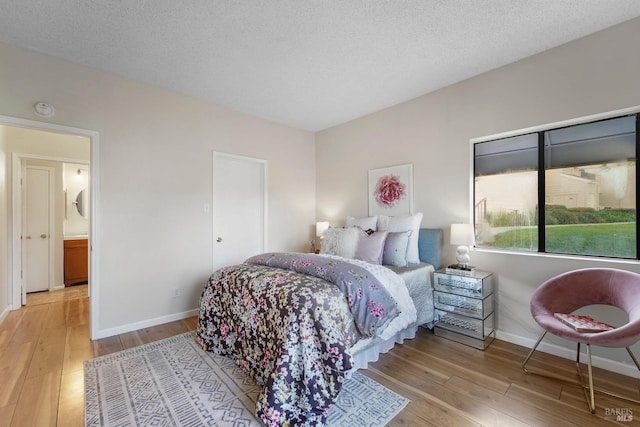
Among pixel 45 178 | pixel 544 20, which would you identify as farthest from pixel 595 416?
pixel 45 178

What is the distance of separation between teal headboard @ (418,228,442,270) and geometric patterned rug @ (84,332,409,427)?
4.93 feet

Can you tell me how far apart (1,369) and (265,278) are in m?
2.18

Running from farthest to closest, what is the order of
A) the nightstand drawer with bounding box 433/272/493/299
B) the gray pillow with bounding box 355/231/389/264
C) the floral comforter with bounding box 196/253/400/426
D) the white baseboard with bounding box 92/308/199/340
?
the gray pillow with bounding box 355/231/389/264 < the white baseboard with bounding box 92/308/199/340 < the nightstand drawer with bounding box 433/272/493/299 < the floral comforter with bounding box 196/253/400/426

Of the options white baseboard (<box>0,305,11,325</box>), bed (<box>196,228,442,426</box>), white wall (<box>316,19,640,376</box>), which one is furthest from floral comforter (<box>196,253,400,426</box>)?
white baseboard (<box>0,305,11,325</box>)

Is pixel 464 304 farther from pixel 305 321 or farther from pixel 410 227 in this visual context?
pixel 305 321

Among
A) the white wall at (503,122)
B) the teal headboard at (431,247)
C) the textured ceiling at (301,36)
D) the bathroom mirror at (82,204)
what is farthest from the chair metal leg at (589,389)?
the bathroom mirror at (82,204)

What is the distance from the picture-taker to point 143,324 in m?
2.98

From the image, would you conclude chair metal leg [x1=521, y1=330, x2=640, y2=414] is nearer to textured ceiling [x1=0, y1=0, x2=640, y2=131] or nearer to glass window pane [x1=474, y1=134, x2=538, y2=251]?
glass window pane [x1=474, y1=134, x2=538, y2=251]

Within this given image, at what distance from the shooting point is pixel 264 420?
1.53 meters

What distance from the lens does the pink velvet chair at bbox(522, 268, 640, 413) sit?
161 cm

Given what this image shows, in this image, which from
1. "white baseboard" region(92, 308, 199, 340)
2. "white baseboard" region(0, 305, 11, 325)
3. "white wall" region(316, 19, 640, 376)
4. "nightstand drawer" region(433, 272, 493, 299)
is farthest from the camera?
"white baseboard" region(0, 305, 11, 325)

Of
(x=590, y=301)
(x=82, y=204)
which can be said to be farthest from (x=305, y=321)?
(x=82, y=204)

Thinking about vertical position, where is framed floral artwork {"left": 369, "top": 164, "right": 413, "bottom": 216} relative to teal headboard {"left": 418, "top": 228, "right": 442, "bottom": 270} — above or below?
above

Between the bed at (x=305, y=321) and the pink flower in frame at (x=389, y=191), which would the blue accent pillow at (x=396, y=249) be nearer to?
the bed at (x=305, y=321)
